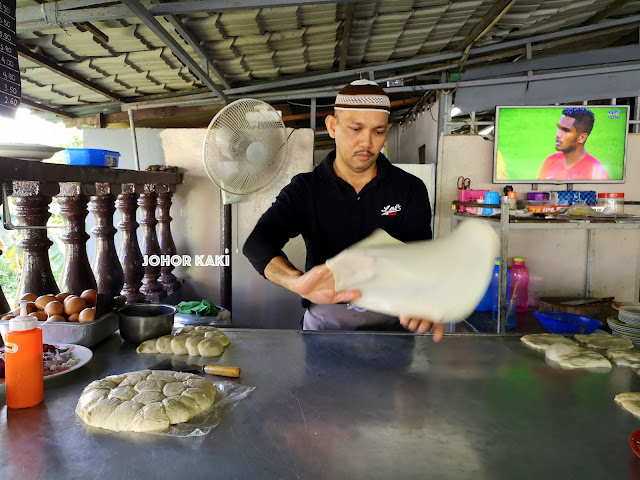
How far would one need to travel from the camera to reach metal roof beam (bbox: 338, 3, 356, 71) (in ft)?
11.0

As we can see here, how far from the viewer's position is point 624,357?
1.64 metres

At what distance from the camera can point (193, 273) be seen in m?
4.21

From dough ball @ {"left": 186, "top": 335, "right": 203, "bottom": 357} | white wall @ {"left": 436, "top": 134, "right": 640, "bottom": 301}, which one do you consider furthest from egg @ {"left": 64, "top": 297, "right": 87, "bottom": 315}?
white wall @ {"left": 436, "top": 134, "right": 640, "bottom": 301}

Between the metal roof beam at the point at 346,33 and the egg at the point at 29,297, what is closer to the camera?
the egg at the point at 29,297

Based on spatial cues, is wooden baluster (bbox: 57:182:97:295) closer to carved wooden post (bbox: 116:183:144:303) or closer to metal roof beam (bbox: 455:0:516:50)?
carved wooden post (bbox: 116:183:144:303)

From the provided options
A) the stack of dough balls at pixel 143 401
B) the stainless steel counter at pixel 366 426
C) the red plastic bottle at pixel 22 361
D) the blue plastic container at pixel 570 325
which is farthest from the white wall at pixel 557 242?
the red plastic bottle at pixel 22 361

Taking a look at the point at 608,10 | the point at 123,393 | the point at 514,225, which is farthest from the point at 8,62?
the point at 608,10

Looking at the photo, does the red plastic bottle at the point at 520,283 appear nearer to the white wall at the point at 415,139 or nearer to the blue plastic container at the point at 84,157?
the white wall at the point at 415,139

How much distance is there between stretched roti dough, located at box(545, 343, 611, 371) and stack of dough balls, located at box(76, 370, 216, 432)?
3.79ft

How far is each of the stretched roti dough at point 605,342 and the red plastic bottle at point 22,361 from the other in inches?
72.9

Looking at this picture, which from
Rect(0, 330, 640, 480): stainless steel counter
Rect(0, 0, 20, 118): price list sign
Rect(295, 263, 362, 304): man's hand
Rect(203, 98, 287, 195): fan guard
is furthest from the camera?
Rect(203, 98, 287, 195): fan guard

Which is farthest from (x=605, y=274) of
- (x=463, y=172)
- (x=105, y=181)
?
(x=105, y=181)

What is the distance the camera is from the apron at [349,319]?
224 centimetres

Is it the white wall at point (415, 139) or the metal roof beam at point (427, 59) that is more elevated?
the metal roof beam at point (427, 59)
